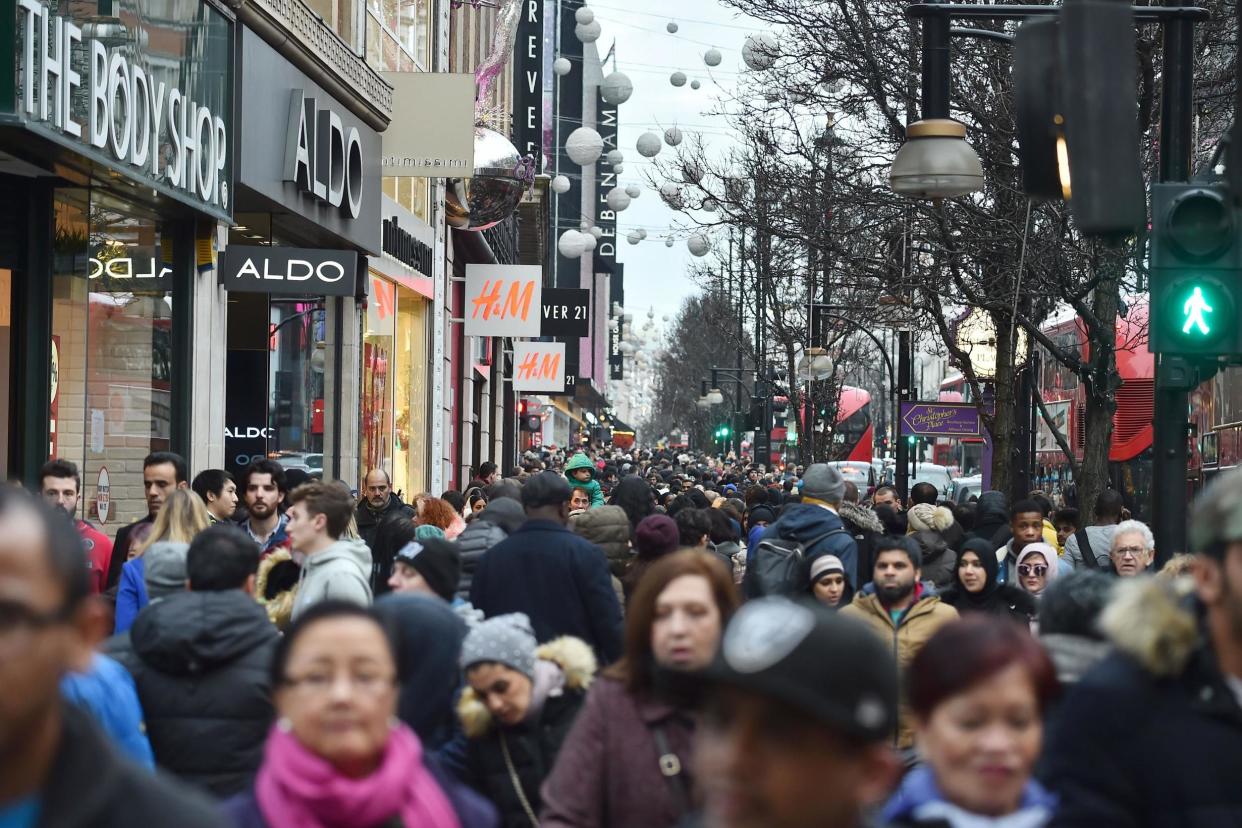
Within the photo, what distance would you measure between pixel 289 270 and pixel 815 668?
1382 cm

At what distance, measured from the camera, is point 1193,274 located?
9.05 m

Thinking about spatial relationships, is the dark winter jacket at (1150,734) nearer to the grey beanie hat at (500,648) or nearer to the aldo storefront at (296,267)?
the grey beanie hat at (500,648)

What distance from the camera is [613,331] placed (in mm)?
154375

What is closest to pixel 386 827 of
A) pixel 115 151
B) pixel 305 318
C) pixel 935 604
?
pixel 935 604

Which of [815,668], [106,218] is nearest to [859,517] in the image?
[106,218]

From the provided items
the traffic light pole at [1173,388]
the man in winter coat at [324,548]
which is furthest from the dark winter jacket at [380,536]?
the traffic light pole at [1173,388]

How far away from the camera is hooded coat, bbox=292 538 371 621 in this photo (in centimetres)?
756

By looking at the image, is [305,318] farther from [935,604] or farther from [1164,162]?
[935,604]

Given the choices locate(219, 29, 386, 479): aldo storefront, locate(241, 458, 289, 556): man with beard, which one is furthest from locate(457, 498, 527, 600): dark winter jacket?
locate(219, 29, 386, 479): aldo storefront

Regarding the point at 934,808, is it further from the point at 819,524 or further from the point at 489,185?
the point at 489,185

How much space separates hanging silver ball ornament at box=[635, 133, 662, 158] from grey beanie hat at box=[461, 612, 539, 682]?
29.7 metres

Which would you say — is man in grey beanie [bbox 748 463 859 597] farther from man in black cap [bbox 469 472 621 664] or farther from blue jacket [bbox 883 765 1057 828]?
blue jacket [bbox 883 765 1057 828]

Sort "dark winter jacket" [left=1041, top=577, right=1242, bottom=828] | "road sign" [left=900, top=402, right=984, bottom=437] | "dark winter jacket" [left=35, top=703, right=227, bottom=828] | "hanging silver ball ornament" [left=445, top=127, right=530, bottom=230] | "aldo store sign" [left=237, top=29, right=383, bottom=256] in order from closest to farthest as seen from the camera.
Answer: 1. "dark winter jacket" [left=35, top=703, right=227, bottom=828]
2. "dark winter jacket" [left=1041, top=577, right=1242, bottom=828]
3. "aldo store sign" [left=237, top=29, right=383, bottom=256]
4. "road sign" [left=900, top=402, right=984, bottom=437]
5. "hanging silver ball ornament" [left=445, top=127, right=530, bottom=230]

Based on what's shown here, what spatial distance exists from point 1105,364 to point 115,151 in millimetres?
8611
